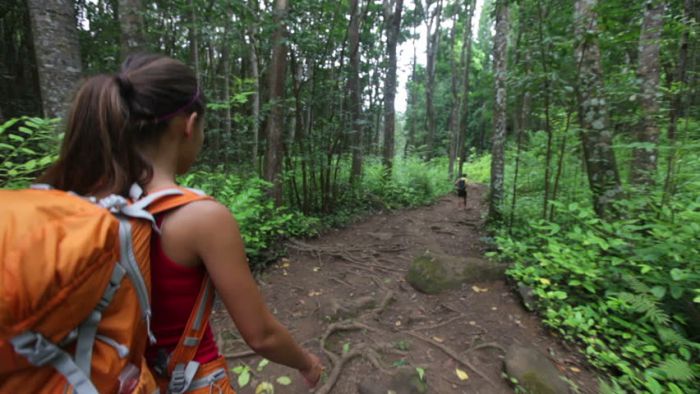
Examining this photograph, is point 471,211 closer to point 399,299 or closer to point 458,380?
point 399,299

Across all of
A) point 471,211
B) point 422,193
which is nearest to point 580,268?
point 471,211

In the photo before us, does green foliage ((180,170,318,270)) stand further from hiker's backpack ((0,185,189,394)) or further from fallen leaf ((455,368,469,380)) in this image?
hiker's backpack ((0,185,189,394))

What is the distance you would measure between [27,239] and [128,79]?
22.4 inches

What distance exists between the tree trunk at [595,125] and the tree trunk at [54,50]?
6.93m

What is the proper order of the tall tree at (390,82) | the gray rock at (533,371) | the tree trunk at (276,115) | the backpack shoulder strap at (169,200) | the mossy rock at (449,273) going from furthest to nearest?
the tall tree at (390,82)
the tree trunk at (276,115)
the mossy rock at (449,273)
the gray rock at (533,371)
the backpack shoulder strap at (169,200)

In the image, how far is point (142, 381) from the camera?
918mm

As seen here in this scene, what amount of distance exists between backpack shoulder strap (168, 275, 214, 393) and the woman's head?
423mm

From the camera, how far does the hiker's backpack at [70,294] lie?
0.66 metres

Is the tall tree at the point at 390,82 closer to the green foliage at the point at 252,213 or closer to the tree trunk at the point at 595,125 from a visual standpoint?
the green foliage at the point at 252,213

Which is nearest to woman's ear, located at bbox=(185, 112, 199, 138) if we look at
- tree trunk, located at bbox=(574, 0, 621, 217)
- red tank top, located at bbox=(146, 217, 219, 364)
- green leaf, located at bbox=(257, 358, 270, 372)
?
red tank top, located at bbox=(146, 217, 219, 364)

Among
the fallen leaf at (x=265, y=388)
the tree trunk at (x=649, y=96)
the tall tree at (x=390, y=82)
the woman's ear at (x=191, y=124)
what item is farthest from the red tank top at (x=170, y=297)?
the tall tree at (x=390, y=82)

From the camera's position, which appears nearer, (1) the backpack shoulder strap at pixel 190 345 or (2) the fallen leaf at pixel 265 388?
(1) the backpack shoulder strap at pixel 190 345

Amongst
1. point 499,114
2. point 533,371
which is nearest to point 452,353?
point 533,371

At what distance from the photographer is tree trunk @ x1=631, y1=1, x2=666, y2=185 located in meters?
5.18
